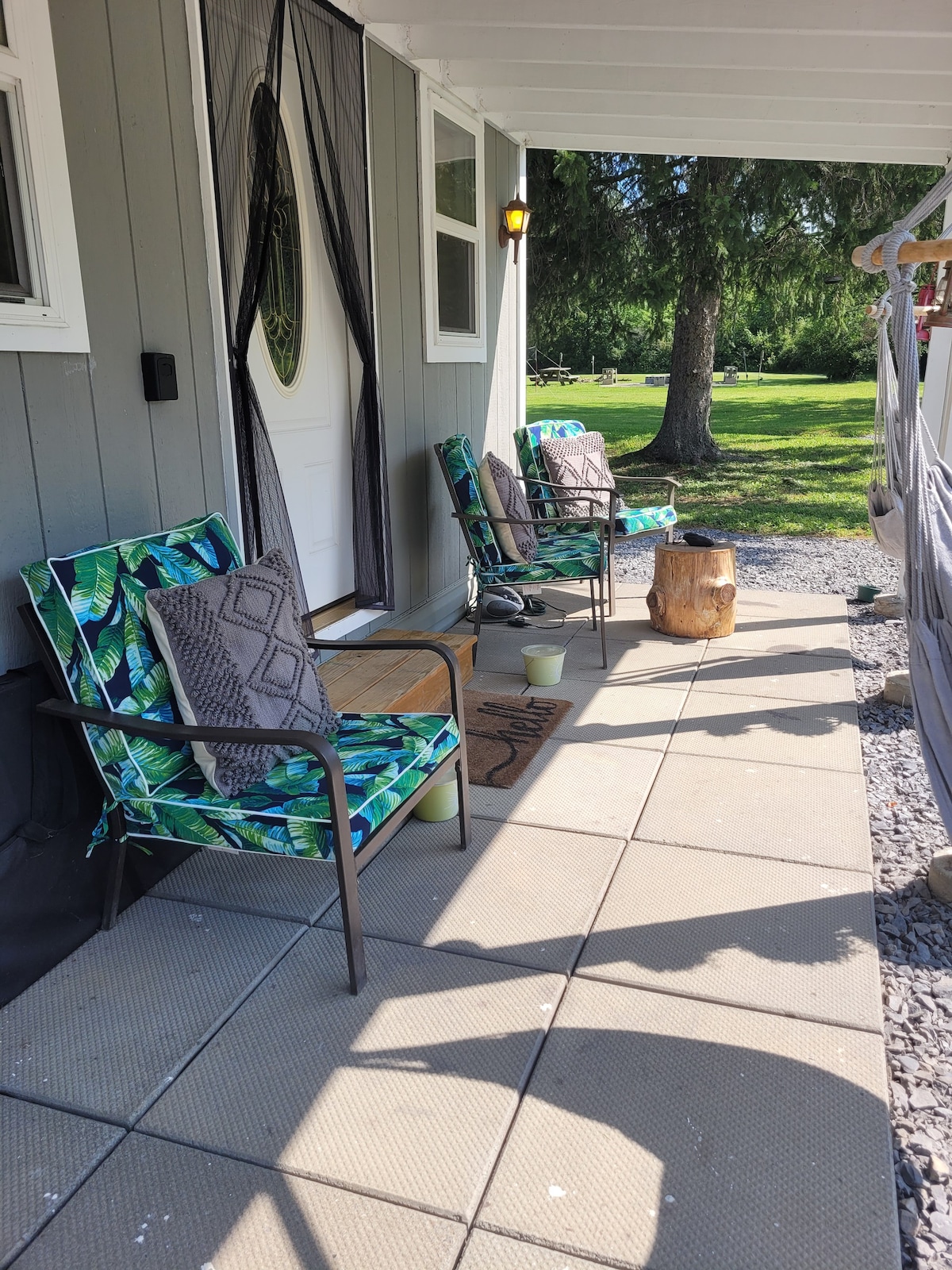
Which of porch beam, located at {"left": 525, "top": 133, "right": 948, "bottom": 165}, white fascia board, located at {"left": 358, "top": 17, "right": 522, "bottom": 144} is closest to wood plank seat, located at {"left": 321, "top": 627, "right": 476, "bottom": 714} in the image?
white fascia board, located at {"left": 358, "top": 17, "right": 522, "bottom": 144}

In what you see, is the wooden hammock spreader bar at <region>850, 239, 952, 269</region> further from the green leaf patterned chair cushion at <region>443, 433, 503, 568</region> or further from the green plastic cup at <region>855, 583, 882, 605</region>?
the green plastic cup at <region>855, 583, 882, 605</region>

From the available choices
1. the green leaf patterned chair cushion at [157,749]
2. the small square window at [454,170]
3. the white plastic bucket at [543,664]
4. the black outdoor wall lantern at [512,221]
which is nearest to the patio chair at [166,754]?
the green leaf patterned chair cushion at [157,749]

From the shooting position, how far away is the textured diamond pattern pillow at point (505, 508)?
172 inches

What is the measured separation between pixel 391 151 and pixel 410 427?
1.13 metres

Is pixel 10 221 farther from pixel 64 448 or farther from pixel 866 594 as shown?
pixel 866 594

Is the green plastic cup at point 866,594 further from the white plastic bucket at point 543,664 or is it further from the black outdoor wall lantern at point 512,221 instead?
the black outdoor wall lantern at point 512,221

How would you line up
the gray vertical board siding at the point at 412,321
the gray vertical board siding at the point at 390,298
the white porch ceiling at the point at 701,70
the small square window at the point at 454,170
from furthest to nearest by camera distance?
the small square window at the point at 454,170 → the gray vertical board siding at the point at 412,321 → the gray vertical board siding at the point at 390,298 → the white porch ceiling at the point at 701,70

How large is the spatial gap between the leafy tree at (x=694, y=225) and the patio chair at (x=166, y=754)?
6335mm

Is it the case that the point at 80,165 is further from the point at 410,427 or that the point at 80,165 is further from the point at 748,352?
the point at 748,352

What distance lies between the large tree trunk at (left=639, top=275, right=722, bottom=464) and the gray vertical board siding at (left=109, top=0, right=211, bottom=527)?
27.0ft

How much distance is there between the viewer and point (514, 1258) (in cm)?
146

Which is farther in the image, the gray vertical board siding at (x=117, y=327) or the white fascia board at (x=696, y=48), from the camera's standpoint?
the white fascia board at (x=696, y=48)

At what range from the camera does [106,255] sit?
2.35 metres

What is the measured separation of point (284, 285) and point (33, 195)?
4.51 feet
